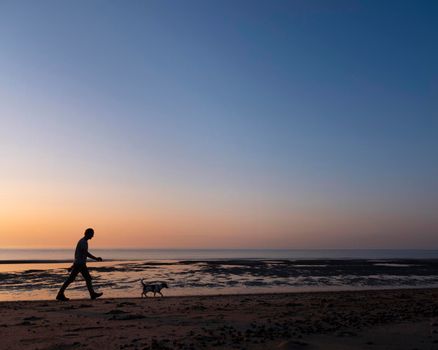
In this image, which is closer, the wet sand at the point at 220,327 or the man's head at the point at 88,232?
the wet sand at the point at 220,327

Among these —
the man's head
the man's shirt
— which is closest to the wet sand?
the man's shirt

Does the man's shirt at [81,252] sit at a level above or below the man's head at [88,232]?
below

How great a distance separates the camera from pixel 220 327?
878 cm

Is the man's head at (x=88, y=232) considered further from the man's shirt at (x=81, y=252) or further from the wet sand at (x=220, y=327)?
the wet sand at (x=220, y=327)

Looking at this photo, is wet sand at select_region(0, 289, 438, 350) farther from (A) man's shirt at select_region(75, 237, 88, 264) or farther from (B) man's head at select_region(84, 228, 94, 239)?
(B) man's head at select_region(84, 228, 94, 239)

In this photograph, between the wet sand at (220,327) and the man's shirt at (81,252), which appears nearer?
the wet sand at (220,327)

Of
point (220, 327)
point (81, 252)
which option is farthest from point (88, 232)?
point (220, 327)

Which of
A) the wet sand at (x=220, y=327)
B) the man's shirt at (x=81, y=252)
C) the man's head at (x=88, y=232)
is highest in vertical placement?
the man's head at (x=88, y=232)

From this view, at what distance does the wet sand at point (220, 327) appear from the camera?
7.37 meters

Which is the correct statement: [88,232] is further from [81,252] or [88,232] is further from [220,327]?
[220,327]

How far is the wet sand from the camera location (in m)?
7.37

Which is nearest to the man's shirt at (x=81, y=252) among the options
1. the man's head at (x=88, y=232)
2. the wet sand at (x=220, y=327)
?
the man's head at (x=88, y=232)

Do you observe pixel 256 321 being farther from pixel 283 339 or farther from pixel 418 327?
pixel 418 327

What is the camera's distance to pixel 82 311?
446 inches
